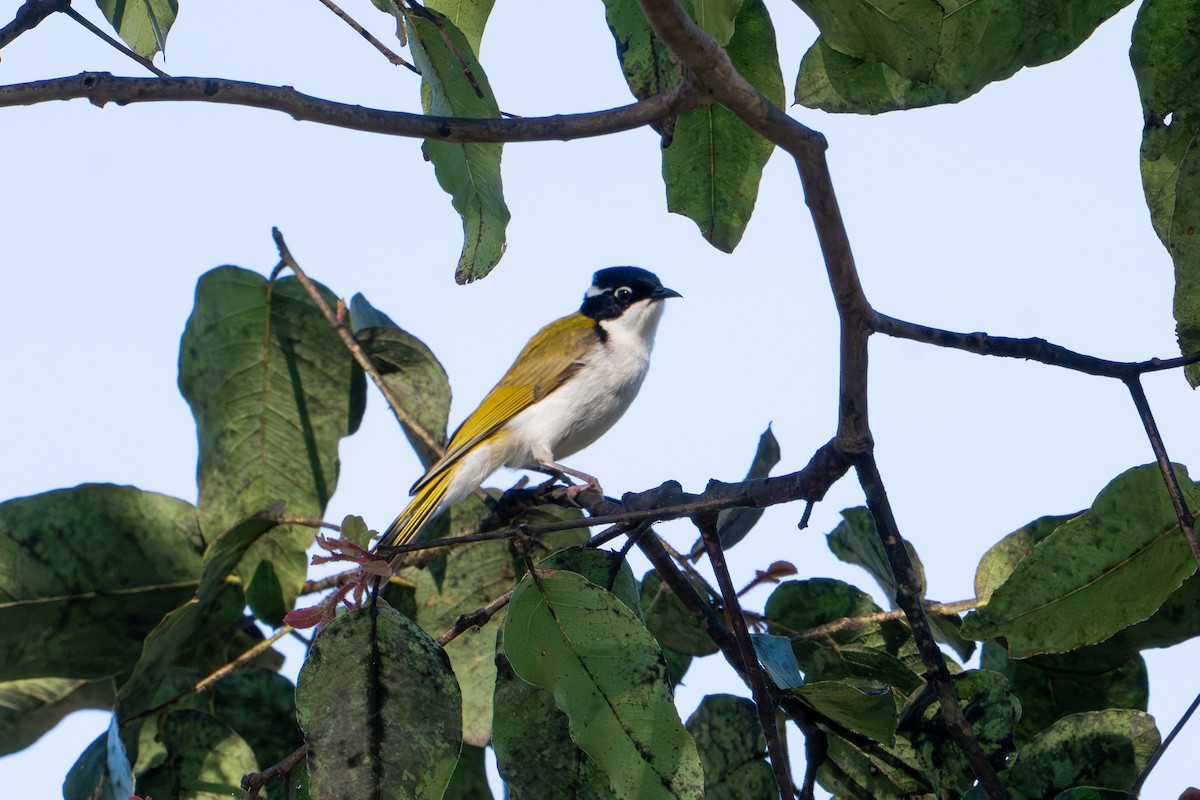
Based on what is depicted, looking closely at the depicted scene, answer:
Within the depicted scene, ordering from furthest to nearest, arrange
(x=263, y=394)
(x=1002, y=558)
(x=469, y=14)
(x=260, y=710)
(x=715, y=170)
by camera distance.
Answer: (x=263, y=394) → (x=260, y=710) → (x=1002, y=558) → (x=469, y=14) → (x=715, y=170)

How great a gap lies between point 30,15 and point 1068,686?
74.0 inches

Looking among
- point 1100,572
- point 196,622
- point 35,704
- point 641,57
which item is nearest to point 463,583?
point 196,622

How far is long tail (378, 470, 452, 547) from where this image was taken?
140 inches

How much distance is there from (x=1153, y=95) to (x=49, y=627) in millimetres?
2158

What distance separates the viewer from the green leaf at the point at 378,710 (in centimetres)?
147

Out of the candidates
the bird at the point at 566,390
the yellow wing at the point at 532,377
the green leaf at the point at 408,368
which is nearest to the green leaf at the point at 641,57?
the green leaf at the point at 408,368

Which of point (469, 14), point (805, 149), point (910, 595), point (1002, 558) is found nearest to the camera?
point (805, 149)

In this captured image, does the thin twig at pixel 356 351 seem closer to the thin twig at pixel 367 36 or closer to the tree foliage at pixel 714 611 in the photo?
the tree foliage at pixel 714 611

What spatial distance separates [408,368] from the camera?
3025 mm

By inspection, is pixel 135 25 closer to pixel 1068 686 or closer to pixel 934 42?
pixel 934 42

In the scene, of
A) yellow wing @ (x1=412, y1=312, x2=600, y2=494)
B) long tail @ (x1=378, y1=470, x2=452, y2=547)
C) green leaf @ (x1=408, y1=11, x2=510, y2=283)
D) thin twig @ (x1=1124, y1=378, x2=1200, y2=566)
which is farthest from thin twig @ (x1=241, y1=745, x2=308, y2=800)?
yellow wing @ (x1=412, y1=312, x2=600, y2=494)

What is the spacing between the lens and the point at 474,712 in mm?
2258

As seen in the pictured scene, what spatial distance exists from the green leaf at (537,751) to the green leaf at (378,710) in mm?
129

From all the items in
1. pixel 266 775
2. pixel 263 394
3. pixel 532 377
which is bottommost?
pixel 266 775
